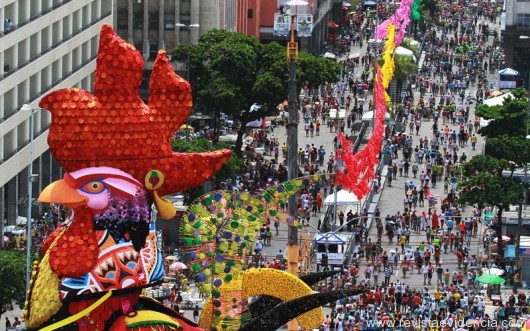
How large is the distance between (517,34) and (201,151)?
255ft

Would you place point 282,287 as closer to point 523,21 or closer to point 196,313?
point 196,313

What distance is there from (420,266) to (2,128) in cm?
2321

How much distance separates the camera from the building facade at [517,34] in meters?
195

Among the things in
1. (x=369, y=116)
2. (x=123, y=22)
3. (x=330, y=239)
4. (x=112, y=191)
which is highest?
(x=112, y=191)

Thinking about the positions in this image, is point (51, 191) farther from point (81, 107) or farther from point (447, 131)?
point (447, 131)

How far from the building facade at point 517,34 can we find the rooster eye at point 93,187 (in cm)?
13917

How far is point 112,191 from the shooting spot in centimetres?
5753

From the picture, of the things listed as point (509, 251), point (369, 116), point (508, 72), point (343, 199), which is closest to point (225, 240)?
point (509, 251)

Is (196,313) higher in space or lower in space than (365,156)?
lower

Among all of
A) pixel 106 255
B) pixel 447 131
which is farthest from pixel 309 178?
pixel 447 131

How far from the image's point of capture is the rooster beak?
5719 centimetres

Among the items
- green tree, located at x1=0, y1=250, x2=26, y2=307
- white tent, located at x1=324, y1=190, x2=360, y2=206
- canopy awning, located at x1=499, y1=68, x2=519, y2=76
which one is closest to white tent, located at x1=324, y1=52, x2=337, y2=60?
canopy awning, located at x1=499, y1=68, x2=519, y2=76

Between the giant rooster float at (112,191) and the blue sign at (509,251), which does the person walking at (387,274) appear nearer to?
the blue sign at (509,251)

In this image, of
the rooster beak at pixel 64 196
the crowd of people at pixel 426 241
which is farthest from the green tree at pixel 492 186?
the rooster beak at pixel 64 196
